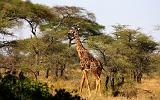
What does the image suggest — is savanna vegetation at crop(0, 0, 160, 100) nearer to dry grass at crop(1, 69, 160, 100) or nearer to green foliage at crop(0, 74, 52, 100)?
dry grass at crop(1, 69, 160, 100)

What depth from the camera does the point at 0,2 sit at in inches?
651

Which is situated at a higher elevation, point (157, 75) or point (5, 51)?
point (5, 51)

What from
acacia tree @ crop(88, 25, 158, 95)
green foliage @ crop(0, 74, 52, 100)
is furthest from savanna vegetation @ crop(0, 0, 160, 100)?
green foliage @ crop(0, 74, 52, 100)

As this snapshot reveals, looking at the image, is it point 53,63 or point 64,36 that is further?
point 64,36

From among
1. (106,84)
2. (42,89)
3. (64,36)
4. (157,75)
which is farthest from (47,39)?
(42,89)

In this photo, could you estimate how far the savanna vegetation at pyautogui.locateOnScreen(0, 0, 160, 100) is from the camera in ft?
48.2

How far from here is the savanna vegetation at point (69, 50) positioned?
14.7m

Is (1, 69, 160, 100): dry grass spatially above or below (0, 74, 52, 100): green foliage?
below

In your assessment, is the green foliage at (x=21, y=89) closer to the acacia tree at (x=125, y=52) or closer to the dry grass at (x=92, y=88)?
the dry grass at (x=92, y=88)

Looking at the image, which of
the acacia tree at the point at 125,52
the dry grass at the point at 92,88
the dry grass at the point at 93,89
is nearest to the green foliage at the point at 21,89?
the dry grass at the point at 92,88

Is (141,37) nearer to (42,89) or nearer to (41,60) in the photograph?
(41,60)

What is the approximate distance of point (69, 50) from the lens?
18.7m

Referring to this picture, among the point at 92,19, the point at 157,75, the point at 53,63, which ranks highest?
the point at 92,19

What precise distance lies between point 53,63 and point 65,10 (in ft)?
9.96
